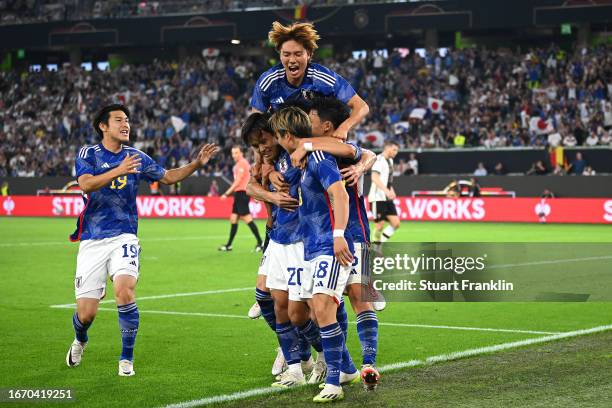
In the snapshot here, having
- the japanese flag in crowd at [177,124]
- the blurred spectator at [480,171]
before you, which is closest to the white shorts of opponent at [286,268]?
the blurred spectator at [480,171]

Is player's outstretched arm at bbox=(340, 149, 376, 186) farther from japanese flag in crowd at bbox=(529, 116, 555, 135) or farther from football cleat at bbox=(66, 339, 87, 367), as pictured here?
japanese flag in crowd at bbox=(529, 116, 555, 135)

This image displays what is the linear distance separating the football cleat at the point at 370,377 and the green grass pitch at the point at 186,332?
165 mm

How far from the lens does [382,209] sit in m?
20.0

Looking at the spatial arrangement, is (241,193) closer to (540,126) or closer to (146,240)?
(146,240)

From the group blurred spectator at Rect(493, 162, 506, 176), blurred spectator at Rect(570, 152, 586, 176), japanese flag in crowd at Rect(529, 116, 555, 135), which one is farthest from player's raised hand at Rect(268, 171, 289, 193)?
japanese flag in crowd at Rect(529, 116, 555, 135)

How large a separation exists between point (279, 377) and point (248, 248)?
1480 centimetres

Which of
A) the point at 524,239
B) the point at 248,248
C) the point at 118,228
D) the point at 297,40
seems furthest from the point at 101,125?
the point at 524,239

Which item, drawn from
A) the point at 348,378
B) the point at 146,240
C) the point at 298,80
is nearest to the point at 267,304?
the point at 348,378

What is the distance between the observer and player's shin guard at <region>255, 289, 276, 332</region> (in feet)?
26.5

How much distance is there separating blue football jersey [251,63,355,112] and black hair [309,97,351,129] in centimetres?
26

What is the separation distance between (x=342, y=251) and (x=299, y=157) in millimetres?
731

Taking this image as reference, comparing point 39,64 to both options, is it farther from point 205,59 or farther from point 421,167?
point 421,167

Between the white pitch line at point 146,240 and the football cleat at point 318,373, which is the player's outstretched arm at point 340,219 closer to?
the football cleat at point 318,373

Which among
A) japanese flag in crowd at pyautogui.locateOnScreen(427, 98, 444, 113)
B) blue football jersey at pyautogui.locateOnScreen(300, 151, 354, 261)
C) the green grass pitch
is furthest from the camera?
japanese flag in crowd at pyautogui.locateOnScreen(427, 98, 444, 113)
